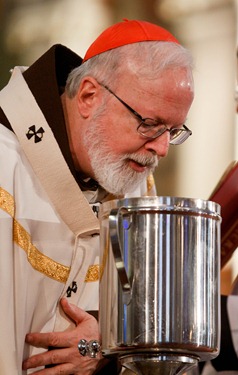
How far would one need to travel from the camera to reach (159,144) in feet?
12.4

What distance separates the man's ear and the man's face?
0.04 m

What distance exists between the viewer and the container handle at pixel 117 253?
2852mm

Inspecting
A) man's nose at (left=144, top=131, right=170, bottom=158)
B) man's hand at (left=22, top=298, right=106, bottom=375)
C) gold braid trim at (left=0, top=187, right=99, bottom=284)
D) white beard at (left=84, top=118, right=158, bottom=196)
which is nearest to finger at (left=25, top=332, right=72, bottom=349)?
man's hand at (left=22, top=298, right=106, bottom=375)

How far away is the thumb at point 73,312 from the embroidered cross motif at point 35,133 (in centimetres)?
58

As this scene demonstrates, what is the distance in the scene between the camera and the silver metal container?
2861 mm

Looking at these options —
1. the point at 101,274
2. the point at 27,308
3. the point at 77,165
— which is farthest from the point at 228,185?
the point at 101,274

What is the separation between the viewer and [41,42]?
6926 millimetres

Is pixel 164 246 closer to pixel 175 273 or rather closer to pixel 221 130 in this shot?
pixel 175 273

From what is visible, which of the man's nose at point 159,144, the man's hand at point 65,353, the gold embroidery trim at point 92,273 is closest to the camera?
the man's hand at point 65,353

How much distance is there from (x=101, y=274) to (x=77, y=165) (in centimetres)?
106

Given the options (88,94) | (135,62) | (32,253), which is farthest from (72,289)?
(135,62)

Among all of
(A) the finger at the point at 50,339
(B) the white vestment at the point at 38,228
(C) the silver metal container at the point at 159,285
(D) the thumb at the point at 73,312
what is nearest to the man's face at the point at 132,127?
(B) the white vestment at the point at 38,228

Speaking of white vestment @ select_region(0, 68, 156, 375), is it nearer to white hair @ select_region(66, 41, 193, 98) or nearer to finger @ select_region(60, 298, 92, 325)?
finger @ select_region(60, 298, 92, 325)

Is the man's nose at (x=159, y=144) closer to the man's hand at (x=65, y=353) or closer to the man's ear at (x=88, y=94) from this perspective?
the man's ear at (x=88, y=94)
